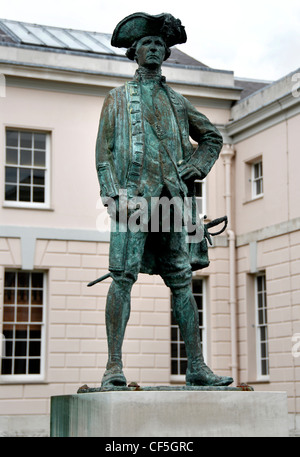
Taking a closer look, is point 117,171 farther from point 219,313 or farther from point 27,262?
point 219,313

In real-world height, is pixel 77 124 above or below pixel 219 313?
above

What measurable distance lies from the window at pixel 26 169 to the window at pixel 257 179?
5278 mm

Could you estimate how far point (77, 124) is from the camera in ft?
73.5

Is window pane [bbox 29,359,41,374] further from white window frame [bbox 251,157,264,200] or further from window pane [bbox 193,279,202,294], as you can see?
white window frame [bbox 251,157,264,200]

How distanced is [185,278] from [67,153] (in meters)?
15.2

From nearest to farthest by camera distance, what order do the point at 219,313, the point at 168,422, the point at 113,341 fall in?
the point at 168,422, the point at 113,341, the point at 219,313

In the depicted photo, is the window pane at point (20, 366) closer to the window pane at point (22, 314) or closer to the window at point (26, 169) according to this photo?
the window pane at point (22, 314)

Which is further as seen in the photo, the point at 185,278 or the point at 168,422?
the point at 185,278

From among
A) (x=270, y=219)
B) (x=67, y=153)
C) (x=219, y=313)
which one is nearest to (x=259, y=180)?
(x=270, y=219)

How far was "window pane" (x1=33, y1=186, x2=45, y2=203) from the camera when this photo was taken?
21922 millimetres

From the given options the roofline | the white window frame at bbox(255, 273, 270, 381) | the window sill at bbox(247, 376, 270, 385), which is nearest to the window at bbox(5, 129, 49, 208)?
the roofline

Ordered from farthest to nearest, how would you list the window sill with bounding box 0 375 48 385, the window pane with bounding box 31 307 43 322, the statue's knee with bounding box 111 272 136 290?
→ the window pane with bounding box 31 307 43 322, the window sill with bounding box 0 375 48 385, the statue's knee with bounding box 111 272 136 290

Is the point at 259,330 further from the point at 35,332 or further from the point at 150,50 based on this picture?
the point at 150,50

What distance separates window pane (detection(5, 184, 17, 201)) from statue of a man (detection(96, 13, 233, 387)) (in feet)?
47.0
